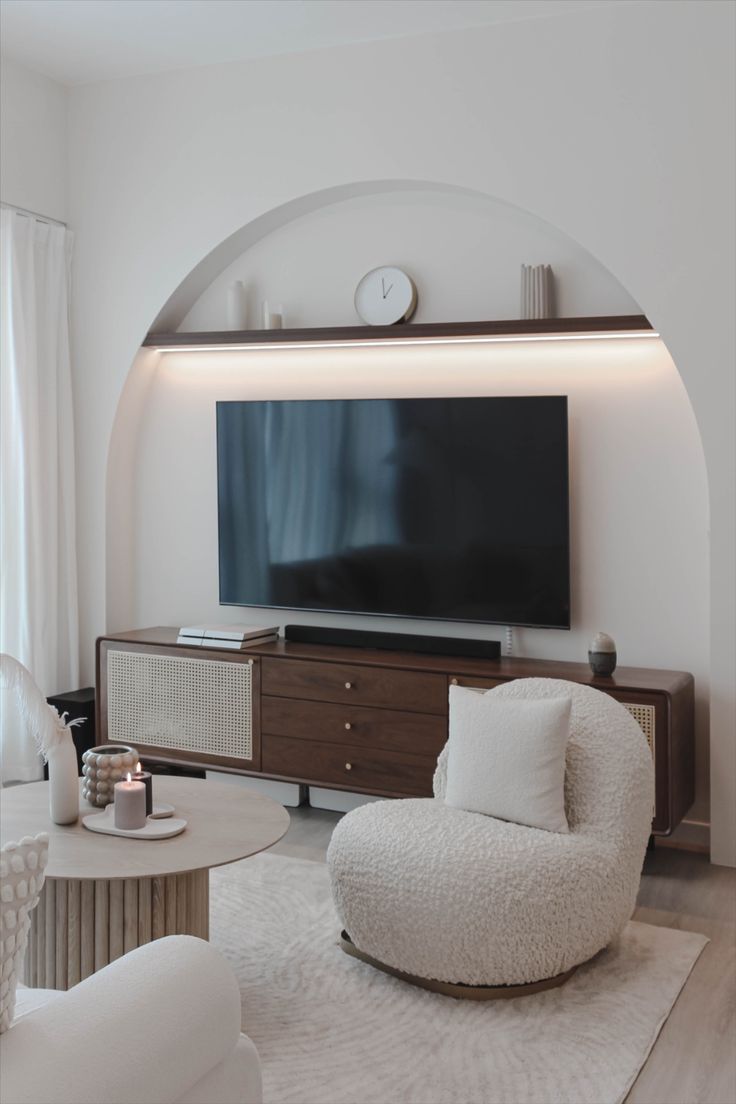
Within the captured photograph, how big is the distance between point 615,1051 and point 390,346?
2855 mm

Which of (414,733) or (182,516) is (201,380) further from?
(414,733)

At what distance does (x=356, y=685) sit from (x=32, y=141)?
2805 millimetres

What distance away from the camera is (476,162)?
4180 mm

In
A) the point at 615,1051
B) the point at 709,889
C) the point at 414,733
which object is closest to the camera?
the point at 615,1051

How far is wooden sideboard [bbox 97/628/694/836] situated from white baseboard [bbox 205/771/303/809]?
0.19 metres

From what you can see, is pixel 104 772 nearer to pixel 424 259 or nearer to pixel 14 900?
pixel 14 900

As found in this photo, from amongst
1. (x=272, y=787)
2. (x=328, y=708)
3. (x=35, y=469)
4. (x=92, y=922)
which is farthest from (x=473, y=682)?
(x=35, y=469)

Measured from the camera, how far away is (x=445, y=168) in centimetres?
424

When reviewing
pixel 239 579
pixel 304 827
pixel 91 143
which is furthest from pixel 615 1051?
pixel 91 143

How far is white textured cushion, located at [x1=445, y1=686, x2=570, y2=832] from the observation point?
2.99m

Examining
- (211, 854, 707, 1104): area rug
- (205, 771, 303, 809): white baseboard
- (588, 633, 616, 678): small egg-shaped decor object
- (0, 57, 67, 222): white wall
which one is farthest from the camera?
(0, 57, 67, 222): white wall

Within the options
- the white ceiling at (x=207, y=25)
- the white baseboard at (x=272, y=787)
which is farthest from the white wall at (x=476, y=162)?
the white baseboard at (x=272, y=787)

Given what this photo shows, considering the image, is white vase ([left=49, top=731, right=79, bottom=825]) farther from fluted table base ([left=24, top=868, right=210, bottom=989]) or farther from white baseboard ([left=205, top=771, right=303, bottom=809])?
white baseboard ([left=205, top=771, right=303, bottom=809])

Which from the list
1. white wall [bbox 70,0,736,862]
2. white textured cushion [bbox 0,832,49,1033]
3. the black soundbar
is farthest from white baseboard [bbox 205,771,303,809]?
white textured cushion [bbox 0,832,49,1033]
